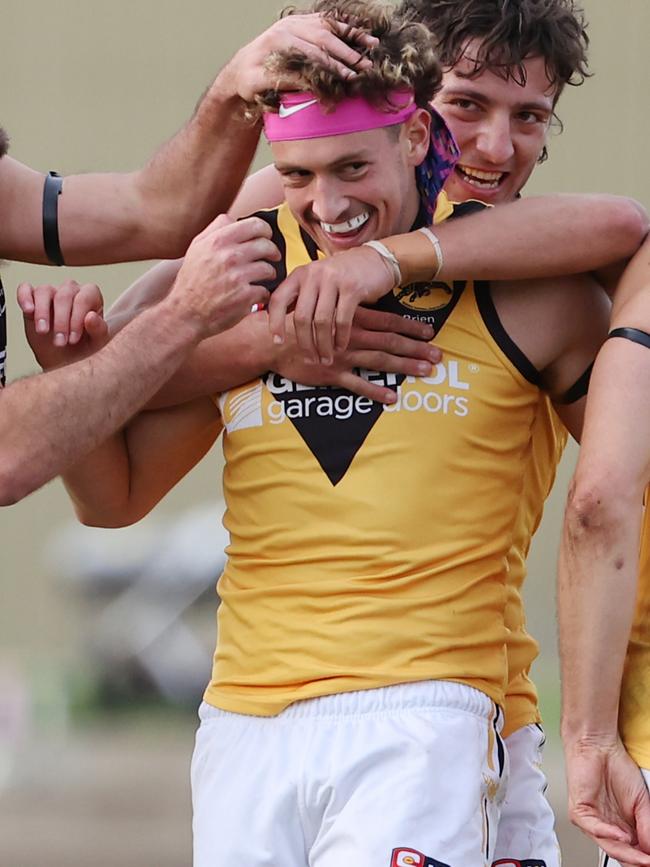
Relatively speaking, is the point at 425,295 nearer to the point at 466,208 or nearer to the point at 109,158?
the point at 466,208

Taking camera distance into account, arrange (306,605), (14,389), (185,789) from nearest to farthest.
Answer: (306,605), (14,389), (185,789)

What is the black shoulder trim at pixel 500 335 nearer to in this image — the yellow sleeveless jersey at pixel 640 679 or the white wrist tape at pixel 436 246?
the white wrist tape at pixel 436 246

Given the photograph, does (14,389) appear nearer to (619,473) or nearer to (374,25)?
(374,25)

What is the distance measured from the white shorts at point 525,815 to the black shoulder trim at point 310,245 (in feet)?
3.41

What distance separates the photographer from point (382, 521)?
272 cm

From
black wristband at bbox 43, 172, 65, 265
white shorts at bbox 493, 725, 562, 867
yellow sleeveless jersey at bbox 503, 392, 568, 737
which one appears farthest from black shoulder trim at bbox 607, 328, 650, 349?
black wristband at bbox 43, 172, 65, 265

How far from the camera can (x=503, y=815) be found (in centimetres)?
304

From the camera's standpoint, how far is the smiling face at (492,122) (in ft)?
10.6

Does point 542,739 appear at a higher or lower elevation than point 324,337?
lower

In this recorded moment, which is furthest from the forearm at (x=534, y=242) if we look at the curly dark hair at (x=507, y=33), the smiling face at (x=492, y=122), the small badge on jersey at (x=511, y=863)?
the small badge on jersey at (x=511, y=863)

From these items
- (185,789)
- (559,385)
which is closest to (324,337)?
(559,385)

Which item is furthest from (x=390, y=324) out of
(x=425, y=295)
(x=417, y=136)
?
(x=417, y=136)

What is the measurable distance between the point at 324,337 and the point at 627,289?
55cm

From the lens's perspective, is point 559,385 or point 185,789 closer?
point 559,385
